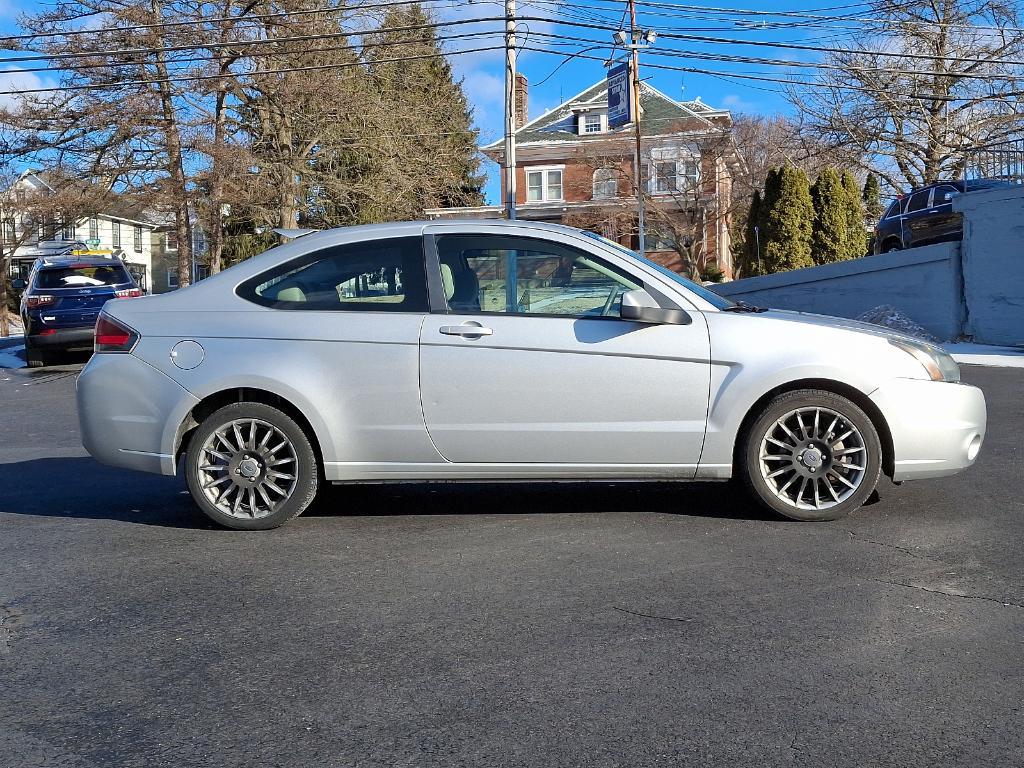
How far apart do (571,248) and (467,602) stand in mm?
2313

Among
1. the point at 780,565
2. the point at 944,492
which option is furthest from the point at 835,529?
the point at 944,492

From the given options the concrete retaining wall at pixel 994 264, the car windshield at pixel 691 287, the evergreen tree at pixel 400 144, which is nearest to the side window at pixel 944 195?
the concrete retaining wall at pixel 994 264

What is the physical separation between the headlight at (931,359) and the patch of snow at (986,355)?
9.02 metres

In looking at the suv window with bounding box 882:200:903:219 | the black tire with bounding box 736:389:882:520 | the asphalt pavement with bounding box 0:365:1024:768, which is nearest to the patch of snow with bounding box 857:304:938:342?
the suv window with bounding box 882:200:903:219

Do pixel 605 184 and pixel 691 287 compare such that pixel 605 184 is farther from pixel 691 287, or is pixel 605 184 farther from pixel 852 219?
pixel 691 287

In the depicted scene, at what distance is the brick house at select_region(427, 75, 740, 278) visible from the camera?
42.8m

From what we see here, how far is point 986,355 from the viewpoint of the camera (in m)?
15.9

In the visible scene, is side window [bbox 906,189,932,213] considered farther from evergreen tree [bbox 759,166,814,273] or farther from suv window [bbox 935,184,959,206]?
evergreen tree [bbox 759,166,814,273]

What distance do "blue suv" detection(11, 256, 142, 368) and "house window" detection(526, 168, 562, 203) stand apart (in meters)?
30.8

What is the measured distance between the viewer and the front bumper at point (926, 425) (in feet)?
18.7

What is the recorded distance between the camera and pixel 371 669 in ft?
12.4

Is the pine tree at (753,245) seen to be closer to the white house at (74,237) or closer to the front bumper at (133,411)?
the white house at (74,237)

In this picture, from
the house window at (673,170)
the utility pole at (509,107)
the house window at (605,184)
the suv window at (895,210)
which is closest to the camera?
the suv window at (895,210)

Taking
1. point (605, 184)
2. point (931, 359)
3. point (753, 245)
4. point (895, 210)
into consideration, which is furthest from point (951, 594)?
point (605, 184)
